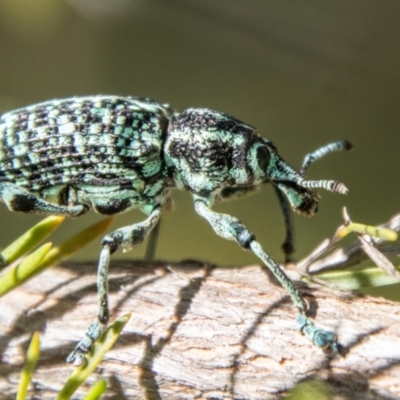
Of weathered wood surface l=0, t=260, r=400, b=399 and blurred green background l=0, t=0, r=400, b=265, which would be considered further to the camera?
blurred green background l=0, t=0, r=400, b=265

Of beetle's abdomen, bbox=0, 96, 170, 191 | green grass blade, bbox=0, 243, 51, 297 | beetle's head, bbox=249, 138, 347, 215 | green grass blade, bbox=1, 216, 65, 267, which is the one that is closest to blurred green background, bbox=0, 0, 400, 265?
beetle's head, bbox=249, 138, 347, 215

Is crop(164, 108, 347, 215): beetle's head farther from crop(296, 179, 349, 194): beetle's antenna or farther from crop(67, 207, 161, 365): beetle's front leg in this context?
crop(67, 207, 161, 365): beetle's front leg

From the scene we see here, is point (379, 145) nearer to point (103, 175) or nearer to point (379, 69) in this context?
point (379, 69)

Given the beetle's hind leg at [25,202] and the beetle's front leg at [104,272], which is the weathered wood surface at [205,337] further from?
the beetle's hind leg at [25,202]

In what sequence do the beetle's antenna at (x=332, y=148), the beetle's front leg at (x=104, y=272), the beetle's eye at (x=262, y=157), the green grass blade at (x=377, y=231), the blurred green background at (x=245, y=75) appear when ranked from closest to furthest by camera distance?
the green grass blade at (x=377, y=231) < the beetle's front leg at (x=104, y=272) < the beetle's antenna at (x=332, y=148) < the beetle's eye at (x=262, y=157) < the blurred green background at (x=245, y=75)

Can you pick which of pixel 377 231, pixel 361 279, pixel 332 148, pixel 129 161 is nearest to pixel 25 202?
pixel 129 161

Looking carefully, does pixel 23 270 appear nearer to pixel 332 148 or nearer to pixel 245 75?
pixel 332 148

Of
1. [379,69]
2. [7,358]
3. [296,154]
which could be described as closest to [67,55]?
[296,154]

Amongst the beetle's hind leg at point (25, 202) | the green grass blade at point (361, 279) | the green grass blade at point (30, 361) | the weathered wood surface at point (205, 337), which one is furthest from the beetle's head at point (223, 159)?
the green grass blade at point (30, 361)
